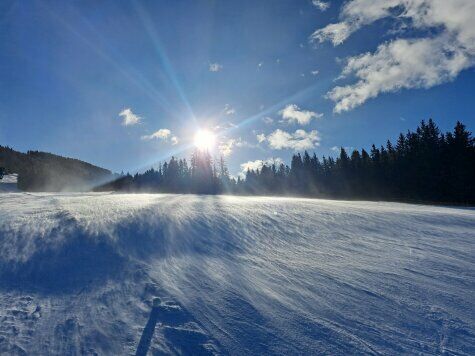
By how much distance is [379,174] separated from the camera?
196 ft

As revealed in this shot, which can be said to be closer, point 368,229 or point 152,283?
point 152,283

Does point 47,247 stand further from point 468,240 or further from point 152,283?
point 468,240

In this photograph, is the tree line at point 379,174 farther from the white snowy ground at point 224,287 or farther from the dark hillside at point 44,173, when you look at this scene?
the white snowy ground at point 224,287

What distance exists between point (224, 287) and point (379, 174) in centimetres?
6085

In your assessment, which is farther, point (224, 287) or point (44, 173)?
point (44, 173)

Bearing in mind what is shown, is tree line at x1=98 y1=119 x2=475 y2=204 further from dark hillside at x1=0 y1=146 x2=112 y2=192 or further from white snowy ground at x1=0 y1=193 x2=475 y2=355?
white snowy ground at x1=0 y1=193 x2=475 y2=355

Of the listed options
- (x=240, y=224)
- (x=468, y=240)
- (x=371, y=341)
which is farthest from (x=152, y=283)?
(x=468, y=240)

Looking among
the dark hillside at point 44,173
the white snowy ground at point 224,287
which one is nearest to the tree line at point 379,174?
the dark hillside at point 44,173

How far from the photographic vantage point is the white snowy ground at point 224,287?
411 centimetres

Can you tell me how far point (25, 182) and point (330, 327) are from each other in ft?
175

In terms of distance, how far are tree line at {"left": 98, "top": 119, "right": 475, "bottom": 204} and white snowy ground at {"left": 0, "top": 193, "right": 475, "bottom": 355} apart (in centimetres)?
4303

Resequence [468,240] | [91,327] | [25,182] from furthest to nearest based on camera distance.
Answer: [25,182] → [468,240] → [91,327]

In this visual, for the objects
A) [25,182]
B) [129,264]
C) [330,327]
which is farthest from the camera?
[25,182]

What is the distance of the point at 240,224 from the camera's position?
9.62 m
